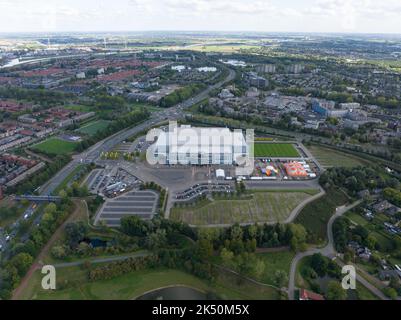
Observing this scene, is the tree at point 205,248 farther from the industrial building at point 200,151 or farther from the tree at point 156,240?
the industrial building at point 200,151

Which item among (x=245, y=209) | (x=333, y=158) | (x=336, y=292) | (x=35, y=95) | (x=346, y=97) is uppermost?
(x=346, y=97)

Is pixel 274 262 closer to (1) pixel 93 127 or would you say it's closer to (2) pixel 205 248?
(2) pixel 205 248

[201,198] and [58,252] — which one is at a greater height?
[201,198]

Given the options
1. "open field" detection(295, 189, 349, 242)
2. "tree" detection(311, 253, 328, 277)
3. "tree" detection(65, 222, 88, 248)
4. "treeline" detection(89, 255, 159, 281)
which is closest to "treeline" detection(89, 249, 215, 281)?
"treeline" detection(89, 255, 159, 281)

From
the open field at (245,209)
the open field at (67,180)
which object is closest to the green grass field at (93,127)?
the open field at (67,180)

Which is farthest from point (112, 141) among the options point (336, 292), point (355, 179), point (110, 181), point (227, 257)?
point (336, 292)

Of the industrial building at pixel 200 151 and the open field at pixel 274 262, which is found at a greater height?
the industrial building at pixel 200 151
